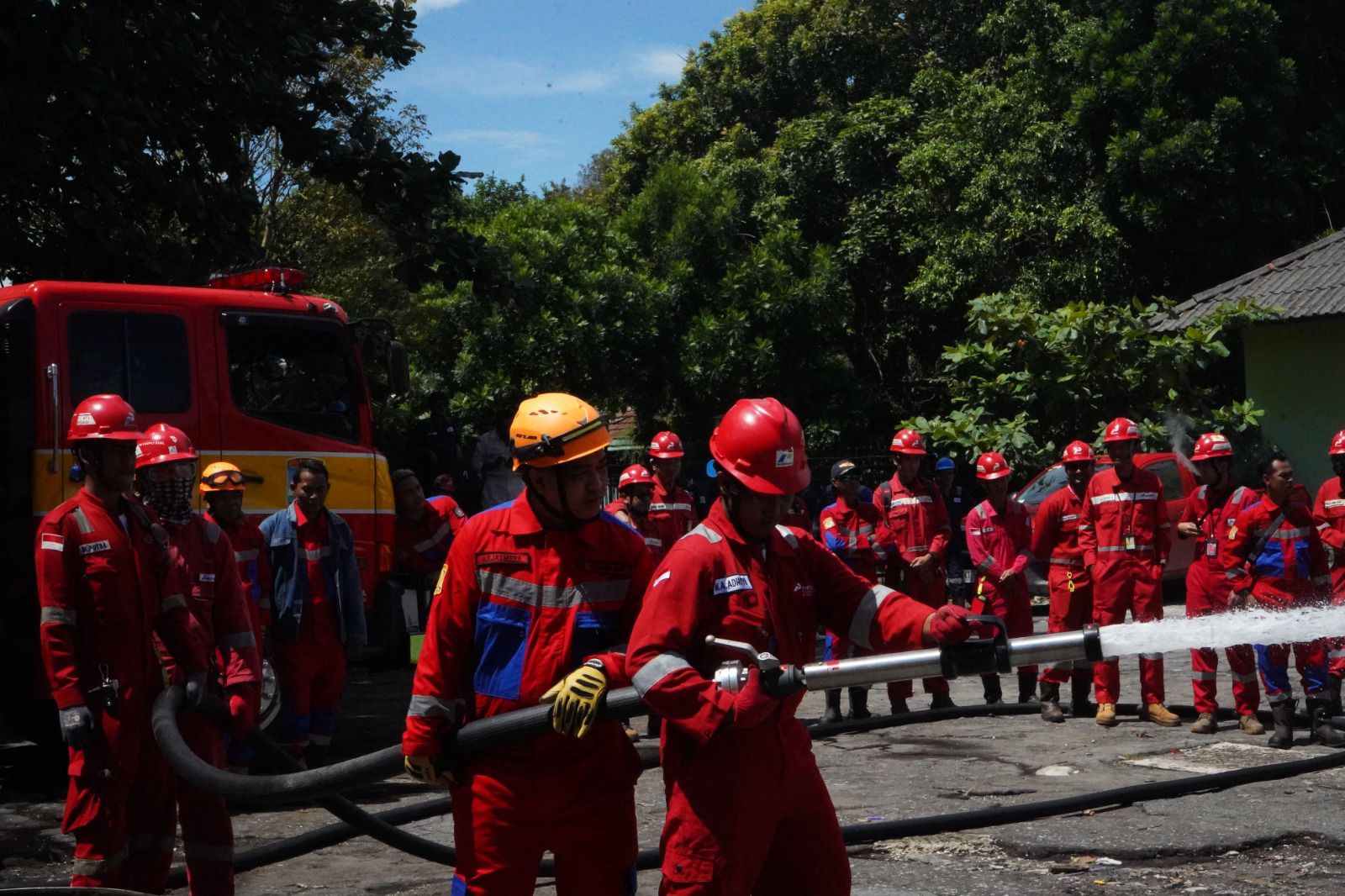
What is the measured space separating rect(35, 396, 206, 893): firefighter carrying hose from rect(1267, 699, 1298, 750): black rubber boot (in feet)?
21.3

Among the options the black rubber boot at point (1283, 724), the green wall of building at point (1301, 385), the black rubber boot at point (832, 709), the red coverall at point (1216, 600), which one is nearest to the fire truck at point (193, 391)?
the black rubber boot at point (832, 709)

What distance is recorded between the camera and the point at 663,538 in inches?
454

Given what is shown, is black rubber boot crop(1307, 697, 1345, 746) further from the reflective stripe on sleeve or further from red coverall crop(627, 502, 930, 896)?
the reflective stripe on sleeve

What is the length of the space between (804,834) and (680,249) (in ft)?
73.0

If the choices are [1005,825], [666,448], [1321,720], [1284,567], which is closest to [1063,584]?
[1284,567]

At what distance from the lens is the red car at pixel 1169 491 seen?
17.2 meters

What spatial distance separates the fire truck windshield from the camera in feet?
32.8

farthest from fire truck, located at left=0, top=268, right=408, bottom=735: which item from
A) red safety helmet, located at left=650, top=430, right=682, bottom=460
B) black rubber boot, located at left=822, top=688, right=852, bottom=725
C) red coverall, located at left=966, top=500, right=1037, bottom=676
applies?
red coverall, located at left=966, top=500, right=1037, bottom=676

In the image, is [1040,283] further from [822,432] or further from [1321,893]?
[1321,893]

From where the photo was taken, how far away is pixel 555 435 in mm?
4316

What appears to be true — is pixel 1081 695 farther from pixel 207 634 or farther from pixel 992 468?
pixel 207 634

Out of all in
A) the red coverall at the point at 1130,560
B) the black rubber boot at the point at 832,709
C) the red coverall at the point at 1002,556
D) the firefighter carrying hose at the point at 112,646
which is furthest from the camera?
the red coverall at the point at 1002,556

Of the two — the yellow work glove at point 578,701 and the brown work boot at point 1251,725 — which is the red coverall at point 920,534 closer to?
the brown work boot at point 1251,725

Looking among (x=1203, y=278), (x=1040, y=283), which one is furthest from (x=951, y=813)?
(x=1203, y=278)
